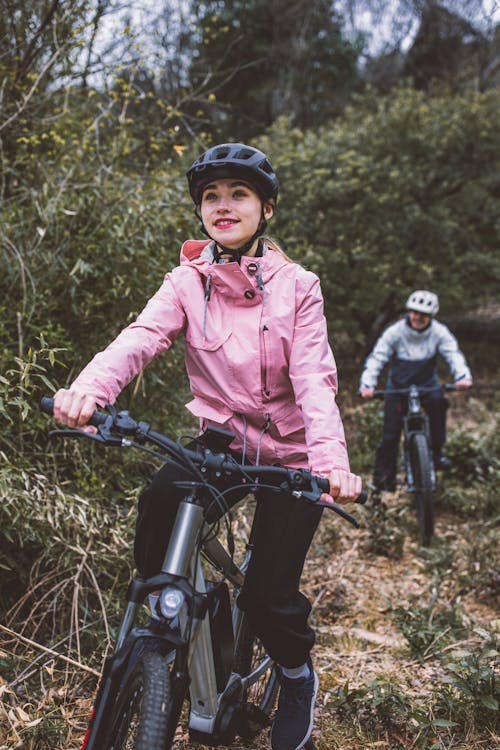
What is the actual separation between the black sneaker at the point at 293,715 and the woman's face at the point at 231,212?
1797mm

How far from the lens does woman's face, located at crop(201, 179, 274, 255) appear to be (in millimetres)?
2479

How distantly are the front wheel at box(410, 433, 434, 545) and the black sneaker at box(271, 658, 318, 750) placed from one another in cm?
311

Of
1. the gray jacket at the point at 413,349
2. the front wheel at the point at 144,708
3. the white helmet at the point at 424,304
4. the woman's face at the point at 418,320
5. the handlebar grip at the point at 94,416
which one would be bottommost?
the front wheel at the point at 144,708

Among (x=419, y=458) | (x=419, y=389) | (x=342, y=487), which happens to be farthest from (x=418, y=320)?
(x=342, y=487)

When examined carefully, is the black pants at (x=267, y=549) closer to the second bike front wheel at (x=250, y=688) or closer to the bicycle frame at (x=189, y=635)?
the bicycle frame at (x=189, y=635)

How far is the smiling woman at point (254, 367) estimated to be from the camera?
86.4 inches

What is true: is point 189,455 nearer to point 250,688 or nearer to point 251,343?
point 251,343

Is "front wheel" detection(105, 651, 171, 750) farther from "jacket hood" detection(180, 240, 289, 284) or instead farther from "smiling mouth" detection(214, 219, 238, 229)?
"smiling mouth" detection(214, 219, 238, 229)

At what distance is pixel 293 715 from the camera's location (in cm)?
259

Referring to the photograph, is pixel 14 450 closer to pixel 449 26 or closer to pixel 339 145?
pixel 339 145

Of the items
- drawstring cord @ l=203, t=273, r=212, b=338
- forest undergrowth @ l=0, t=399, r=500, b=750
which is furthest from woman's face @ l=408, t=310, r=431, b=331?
drawstring cord @ l=203, t=273, r=212, b=338

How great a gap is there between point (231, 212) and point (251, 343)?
54cm

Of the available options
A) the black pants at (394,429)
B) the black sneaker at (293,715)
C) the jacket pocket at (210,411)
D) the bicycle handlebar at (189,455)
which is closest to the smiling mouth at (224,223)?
the jacket pocket at (210,411)

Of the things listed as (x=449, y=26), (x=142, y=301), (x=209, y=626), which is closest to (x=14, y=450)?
(x=142, y=301)
